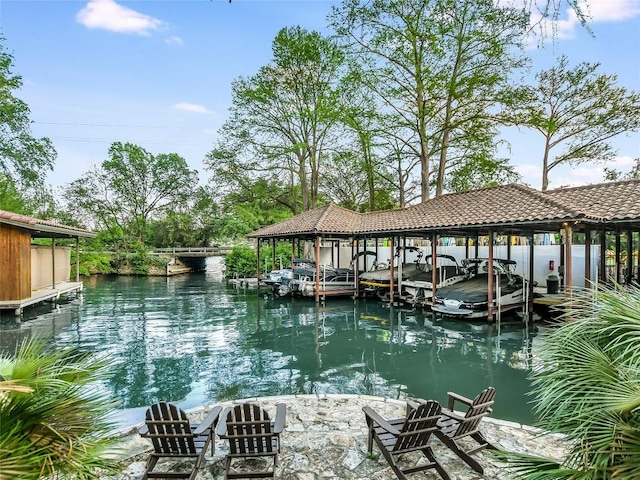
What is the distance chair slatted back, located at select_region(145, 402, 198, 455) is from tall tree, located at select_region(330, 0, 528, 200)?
19911mm

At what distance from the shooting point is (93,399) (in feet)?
7.00

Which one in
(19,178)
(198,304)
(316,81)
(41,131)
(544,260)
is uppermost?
(316,81)

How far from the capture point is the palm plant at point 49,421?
165 centimetres

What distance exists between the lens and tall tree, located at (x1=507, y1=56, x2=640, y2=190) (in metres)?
19.2

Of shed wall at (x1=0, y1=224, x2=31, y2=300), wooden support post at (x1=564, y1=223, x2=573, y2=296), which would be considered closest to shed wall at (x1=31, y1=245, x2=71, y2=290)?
shed wall at (x1=0, y1=224, x2=31, y2=300)

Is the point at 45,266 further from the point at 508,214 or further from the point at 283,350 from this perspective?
the point at 508,214

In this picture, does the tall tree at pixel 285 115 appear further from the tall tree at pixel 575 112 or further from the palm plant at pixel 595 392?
the palm plant at pixel 595 392

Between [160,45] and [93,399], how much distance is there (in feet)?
58.0

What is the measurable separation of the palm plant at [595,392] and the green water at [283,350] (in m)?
1.26

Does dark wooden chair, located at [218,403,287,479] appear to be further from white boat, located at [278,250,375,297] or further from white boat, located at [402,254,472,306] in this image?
white boat, located at [278,250,375,297]

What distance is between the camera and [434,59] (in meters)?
20.9

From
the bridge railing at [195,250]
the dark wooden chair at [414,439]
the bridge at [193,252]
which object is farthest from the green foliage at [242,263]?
the dark wooden chair at [414,439]

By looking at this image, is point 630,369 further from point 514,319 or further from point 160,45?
point 160,45

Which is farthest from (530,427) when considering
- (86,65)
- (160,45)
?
(86,65)
